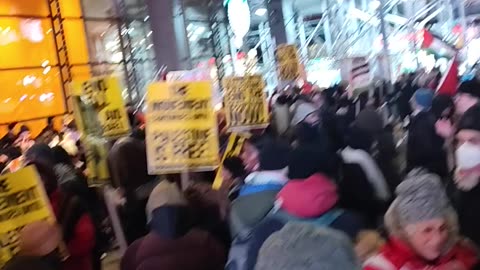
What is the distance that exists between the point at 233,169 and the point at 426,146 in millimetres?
1407

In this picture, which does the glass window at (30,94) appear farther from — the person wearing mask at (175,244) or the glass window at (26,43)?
the person wearing mask at (175,244)

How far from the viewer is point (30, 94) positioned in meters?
14.2

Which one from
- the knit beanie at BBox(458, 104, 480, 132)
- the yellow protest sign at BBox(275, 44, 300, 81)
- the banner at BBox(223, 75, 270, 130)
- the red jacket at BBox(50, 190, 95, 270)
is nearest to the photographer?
the knit beanie at BBox(458, 104, 480, 132)

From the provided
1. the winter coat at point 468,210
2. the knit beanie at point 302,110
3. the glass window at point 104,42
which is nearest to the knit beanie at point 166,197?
the winter coat at point 468,210

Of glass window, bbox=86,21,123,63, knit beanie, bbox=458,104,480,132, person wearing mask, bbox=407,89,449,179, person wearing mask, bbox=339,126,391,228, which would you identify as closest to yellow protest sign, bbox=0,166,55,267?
person wearing mask, bbox=339,126,391,228

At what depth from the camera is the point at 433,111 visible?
6809 mm

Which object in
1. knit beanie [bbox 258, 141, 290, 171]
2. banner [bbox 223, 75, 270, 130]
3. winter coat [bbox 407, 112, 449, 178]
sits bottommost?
winter coat [bbox 407, 112, 449, 178]

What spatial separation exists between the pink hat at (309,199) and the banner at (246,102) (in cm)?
300

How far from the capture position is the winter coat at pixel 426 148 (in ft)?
19.3

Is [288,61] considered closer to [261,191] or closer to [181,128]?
[181,128]

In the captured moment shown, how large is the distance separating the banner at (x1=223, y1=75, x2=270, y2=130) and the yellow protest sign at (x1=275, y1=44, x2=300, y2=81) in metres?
5.06

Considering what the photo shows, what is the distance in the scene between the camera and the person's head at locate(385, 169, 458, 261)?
3.62 meters

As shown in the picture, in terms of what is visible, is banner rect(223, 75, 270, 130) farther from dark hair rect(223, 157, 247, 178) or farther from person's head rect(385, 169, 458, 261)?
person's head rect(385, 169, 458, 261)

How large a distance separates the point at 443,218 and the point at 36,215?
6.71 feet
